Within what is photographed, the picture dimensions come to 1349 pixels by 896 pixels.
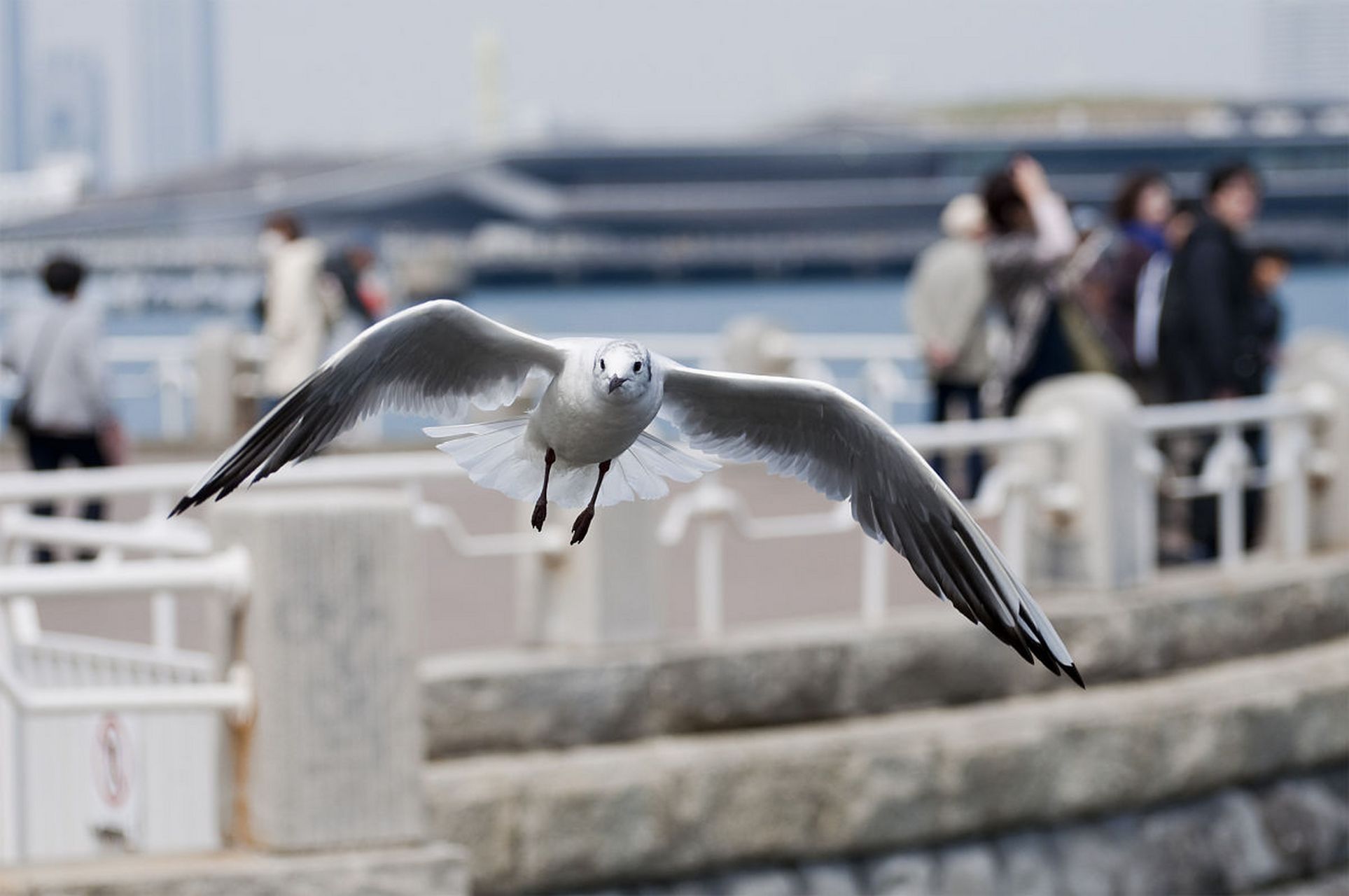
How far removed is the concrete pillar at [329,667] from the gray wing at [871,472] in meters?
2.36

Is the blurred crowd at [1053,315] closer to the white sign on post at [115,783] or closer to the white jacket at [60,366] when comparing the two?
the white jacket at [60,366]

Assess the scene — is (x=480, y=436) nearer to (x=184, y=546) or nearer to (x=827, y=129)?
(x=184, y=546)

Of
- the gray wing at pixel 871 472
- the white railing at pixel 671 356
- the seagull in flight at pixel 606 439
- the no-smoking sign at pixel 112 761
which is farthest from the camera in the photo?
the white railing at pixel 671 356

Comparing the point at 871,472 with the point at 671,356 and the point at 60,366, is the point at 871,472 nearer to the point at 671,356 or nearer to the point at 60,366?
the point at 60,366

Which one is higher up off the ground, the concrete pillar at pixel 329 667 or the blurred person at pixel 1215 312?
the blurred person at pixel 1215 312

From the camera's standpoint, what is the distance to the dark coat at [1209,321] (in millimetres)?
7172

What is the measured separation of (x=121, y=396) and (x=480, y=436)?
10649 millimetres

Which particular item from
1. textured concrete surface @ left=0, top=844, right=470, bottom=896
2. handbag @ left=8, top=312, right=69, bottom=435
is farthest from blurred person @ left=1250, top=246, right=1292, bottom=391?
handbag @ left=8, top=312, right=69, bottom=435

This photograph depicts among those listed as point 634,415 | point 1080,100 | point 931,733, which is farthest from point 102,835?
point 1080,100

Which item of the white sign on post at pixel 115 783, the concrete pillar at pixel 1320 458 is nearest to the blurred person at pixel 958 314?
the concrete pillar at pixel 1320 458

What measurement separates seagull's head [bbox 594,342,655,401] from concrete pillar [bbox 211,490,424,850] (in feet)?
10.3

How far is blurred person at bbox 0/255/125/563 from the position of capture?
7.61m

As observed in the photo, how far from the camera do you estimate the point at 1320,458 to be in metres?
8.31

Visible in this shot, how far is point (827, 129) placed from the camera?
251ft
